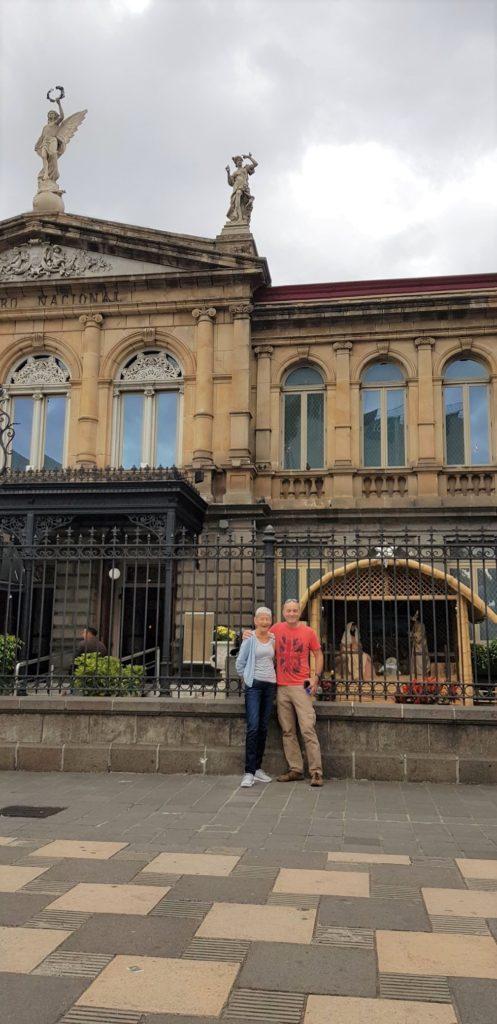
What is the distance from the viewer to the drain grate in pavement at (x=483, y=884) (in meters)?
4.89

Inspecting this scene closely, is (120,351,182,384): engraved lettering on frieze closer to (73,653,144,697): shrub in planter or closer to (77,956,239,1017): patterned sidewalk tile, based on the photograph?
(73,653,144,697): shrub in planter

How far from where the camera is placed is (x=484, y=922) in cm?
432

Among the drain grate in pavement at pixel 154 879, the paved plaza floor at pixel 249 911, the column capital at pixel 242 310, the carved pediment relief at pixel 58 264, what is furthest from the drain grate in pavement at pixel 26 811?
the carved pediment relief at pixel 58 264

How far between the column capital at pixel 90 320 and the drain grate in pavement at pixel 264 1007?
17.7 metres

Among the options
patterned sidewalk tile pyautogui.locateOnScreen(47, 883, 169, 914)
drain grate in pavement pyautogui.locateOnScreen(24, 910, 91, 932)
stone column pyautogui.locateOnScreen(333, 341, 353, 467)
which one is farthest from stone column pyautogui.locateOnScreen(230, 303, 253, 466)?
drain grate in pavement pyautogui.locateOnScreen(24, 910, 91, 932)

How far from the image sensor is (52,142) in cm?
2120

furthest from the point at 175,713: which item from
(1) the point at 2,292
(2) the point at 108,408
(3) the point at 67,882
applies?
(1) the point at 2,292

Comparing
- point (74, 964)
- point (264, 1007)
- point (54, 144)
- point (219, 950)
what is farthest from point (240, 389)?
point (264, 1007)

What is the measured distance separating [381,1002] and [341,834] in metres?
2.92

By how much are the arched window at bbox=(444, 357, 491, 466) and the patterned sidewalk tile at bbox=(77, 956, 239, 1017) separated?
15854 millimetres

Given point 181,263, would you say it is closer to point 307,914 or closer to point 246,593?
point 246,593

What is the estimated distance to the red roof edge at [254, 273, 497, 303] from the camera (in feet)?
62.9

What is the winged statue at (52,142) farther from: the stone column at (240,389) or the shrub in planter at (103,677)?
the shrub in planter at (103,677)

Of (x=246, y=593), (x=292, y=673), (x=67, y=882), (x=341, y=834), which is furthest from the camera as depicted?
(x=246, y=593)
